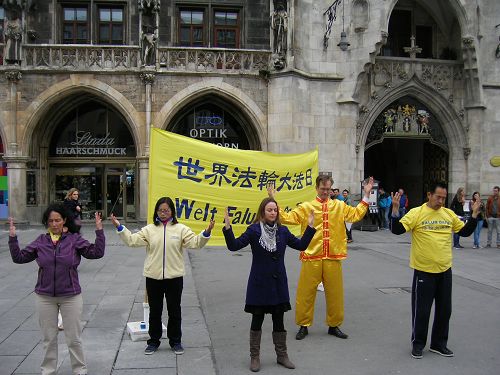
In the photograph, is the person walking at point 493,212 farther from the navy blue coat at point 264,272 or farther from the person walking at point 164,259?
the person walking at point 164,259

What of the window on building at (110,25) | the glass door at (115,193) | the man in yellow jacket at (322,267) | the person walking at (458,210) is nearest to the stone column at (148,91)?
the window on building at (110,25)

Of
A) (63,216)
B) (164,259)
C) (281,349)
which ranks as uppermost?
(63,216)

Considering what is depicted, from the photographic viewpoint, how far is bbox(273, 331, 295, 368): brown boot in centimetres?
531

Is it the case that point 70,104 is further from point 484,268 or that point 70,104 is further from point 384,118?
point 484,268

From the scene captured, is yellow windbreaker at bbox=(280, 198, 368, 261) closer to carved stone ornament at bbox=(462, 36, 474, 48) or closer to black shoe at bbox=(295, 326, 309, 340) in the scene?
black shoe at bbox=(295, 326, 309, 340)

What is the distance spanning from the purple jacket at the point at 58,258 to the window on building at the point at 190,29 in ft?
55.5

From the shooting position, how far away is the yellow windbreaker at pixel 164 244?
5.48 metres

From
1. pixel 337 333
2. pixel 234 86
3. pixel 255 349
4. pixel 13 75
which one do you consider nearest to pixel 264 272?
pixel 255 349

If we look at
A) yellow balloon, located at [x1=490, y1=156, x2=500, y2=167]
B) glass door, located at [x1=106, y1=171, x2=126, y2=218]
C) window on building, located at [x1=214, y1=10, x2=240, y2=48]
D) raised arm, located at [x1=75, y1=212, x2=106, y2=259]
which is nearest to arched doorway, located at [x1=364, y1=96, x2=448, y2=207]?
yellow balloon, located at [x1=490, y1=156, x2=500, y2=167]

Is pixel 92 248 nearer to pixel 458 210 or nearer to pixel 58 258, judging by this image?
pixel 58 258

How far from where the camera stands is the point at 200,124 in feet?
69.0

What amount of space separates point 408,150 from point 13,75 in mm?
17888

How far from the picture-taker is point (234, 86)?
19.7 m

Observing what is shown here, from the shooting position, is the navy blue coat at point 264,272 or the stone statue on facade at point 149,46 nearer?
the navy blue coat at point 264,272
